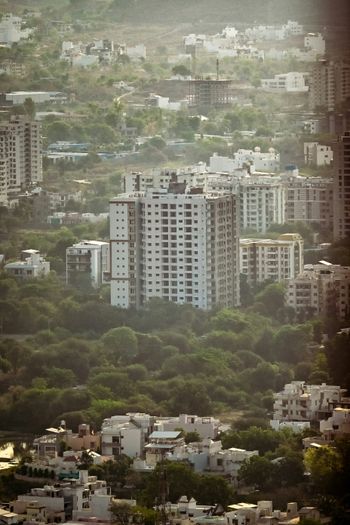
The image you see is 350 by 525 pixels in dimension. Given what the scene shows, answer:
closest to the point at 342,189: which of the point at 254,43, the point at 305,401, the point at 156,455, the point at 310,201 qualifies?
the point at 310,201

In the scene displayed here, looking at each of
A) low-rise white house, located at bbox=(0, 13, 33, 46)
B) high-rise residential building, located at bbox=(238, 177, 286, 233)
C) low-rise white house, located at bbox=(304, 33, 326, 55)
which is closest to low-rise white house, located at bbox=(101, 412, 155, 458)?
high-rise residential building, located at bbox=(238, 177, 286, 233)

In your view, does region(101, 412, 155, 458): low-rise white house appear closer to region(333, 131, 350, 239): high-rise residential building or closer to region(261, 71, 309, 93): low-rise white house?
region(333, 131, 350, 239): high-rise residential building

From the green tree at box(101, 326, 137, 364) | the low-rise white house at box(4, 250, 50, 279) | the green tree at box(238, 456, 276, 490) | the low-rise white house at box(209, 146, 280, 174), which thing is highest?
the low-rise white house at box(209, 146, 280, 174)

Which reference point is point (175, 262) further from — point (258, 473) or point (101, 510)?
point (101, 510)

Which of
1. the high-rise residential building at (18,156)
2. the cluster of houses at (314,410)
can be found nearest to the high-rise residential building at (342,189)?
the high-rise residential building at (18,156)

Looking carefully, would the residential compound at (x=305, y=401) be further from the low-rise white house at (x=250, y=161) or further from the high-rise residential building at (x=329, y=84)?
the high-rise residential building at (x=329, y=84)

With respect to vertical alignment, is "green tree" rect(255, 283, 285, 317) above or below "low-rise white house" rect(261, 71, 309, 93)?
below
